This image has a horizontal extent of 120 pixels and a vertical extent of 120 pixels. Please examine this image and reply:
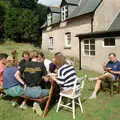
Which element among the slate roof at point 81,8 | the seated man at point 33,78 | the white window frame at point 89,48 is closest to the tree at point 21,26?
the slate roof at point 81,8

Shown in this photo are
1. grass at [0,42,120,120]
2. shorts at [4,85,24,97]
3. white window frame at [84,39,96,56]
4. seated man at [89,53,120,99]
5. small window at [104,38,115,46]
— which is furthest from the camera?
white window frame at [84,39,96,56]

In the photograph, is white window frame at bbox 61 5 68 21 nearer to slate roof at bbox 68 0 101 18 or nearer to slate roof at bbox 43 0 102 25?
slate roof at bbox 43 0 102 25

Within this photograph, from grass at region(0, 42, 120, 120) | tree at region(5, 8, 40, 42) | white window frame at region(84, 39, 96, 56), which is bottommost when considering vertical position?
grass at region(0, 42, 120, 120)

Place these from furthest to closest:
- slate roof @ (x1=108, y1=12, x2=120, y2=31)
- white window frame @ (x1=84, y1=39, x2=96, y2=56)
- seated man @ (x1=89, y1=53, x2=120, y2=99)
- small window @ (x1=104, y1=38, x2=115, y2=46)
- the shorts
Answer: slate roof @ (x1=108, y1=12, x2=120, y2=31) → white window frame @ (x1=84, y1=39, x2=96, y2=56) → small window @ (x1=104, y1=38, x2=115, y2=46) → seated man @ (x1=89, y1=53, x2=120, y2=99) → the shorts

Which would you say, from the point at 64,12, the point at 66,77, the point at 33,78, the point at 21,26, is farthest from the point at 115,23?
the point at 21,26

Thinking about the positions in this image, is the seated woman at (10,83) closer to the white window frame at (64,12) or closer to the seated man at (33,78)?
the seated man at (33,78)

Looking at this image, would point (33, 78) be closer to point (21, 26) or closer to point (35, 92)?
point (35, 92)

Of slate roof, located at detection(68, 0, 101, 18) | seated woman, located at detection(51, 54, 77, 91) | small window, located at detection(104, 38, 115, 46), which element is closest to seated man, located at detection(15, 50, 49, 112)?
seated woman, located at detection(51, 54, 77, 91)

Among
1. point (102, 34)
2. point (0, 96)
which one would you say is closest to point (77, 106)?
point (0, 96)

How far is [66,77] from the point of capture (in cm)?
636

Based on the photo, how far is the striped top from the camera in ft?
20.7

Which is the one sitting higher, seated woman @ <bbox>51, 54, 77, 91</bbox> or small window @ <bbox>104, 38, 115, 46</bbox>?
small window @ <bbox>104, 38, 115, 46</bbox>

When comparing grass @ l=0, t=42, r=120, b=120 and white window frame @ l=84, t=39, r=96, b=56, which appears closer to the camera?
grass @ l=0, t=42, r=120, b=120

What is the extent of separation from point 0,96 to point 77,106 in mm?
2922
